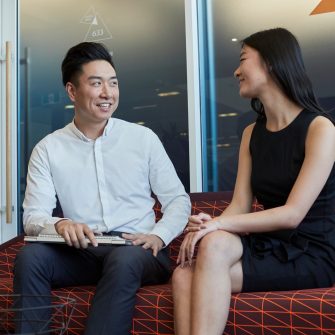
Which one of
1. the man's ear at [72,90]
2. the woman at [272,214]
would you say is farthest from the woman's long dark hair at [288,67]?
the man's ear at [72,90]

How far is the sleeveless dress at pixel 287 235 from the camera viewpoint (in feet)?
5.46

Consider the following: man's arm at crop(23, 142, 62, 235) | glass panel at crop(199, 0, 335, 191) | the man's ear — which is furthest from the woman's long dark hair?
glass panel at crop(199, 0, 335, 191)

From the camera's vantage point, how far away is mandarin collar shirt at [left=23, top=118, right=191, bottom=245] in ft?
6.99

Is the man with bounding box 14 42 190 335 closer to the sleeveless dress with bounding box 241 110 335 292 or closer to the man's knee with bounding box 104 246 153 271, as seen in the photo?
the man's knee with bounding box 104 246 153 271

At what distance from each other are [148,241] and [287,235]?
51 centimetres

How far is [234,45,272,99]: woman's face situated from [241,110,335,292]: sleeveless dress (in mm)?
150

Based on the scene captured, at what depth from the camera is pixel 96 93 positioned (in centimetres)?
218

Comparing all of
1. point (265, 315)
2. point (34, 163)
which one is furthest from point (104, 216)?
point (265, 315)

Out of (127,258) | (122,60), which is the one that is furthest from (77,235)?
(122,60)

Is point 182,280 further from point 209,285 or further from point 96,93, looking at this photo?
point 96,93

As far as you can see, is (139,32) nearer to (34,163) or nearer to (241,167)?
(34,163)

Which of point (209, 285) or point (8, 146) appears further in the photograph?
point (8, 146)

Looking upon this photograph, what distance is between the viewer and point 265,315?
156cm

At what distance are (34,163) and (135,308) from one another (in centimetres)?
79
